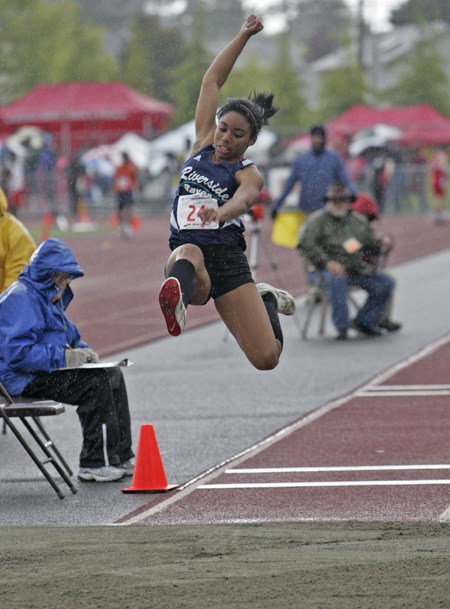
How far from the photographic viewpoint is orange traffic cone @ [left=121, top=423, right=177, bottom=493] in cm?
902

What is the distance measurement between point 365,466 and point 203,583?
11.3 ft

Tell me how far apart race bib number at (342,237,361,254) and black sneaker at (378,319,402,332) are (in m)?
1.12

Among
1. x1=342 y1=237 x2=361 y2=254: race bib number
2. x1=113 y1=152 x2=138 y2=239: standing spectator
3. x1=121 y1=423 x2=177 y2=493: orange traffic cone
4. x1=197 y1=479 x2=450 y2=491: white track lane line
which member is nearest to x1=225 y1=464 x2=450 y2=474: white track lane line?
x1=197 y1=479 x2=450 y2=491: white track lane line

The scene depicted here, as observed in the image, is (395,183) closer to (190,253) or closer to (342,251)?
(342,251)

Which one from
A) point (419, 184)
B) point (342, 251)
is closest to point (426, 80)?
point (419, 184)

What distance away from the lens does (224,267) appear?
8.88m

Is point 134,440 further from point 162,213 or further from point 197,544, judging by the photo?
point 162,213

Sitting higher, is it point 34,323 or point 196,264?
point 196,264

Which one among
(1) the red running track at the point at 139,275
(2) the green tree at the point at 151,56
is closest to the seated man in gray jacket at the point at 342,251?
(1) the red running track at the point at 139,275

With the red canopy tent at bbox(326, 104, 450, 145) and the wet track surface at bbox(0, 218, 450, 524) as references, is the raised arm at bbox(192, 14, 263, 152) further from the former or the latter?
the red canopy tent at bbox(326, 104, 450, 145)

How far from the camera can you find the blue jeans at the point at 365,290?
16.8 m

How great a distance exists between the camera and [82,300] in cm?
2309

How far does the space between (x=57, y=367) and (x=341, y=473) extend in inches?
68.9

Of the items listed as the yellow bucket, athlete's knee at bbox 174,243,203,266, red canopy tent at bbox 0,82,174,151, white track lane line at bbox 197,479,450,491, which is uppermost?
athlete's knee at bbox 174,243,203,266
